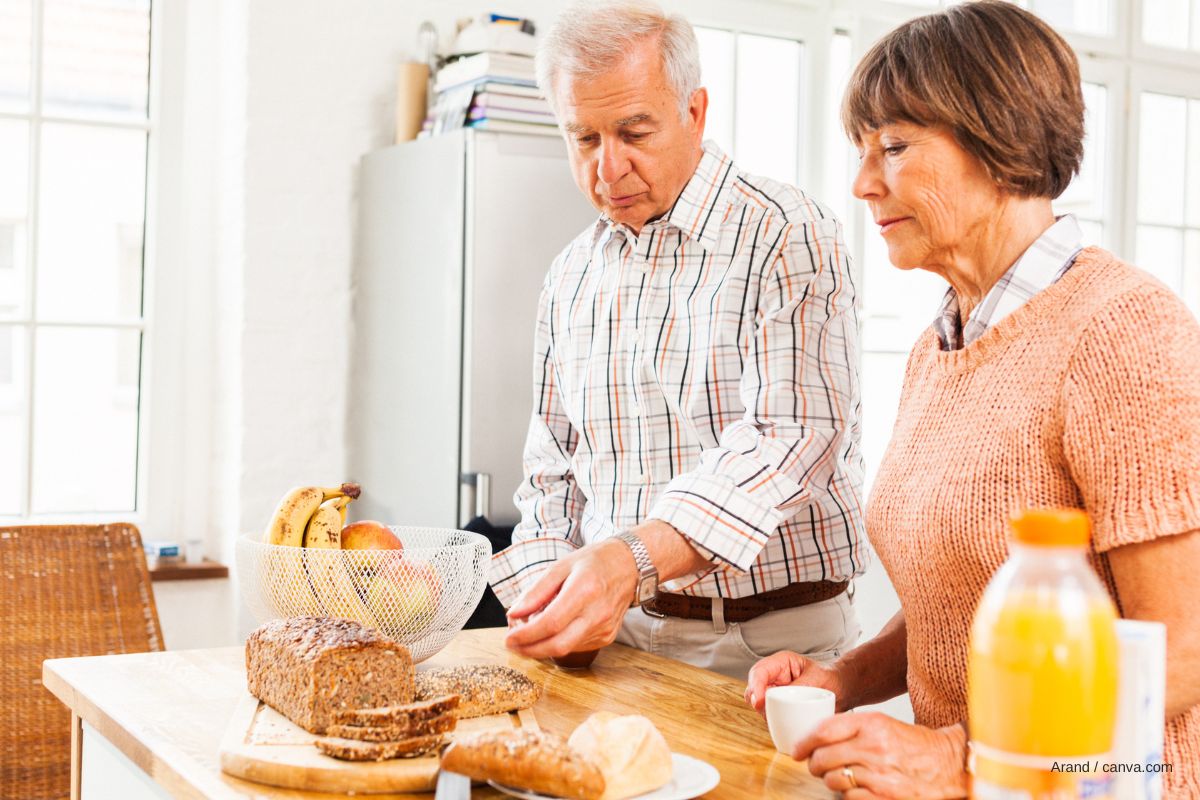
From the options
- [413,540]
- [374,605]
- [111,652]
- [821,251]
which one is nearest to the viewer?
[374,605]

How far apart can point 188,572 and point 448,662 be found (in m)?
1.74

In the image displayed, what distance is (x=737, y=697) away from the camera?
4.81 ft

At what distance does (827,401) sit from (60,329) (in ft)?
7.40

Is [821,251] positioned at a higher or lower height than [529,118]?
lower

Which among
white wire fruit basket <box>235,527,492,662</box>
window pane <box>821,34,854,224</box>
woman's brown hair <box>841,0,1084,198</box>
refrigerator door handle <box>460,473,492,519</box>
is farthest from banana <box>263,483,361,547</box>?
window pane <box>821,34,854,224</box>

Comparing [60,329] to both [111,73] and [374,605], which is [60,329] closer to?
[111,73]

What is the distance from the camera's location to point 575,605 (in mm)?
1450

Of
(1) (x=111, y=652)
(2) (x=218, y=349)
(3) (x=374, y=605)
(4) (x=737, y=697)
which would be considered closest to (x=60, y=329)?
(2) (x=218, y=349)

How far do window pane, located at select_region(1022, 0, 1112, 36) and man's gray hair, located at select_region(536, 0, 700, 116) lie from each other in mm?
2773

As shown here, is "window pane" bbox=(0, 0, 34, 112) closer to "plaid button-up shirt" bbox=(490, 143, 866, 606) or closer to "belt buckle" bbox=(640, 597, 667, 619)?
"plaid button-up shirt" bbox=(490, 143, 866, 606)

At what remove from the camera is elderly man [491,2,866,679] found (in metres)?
1.79

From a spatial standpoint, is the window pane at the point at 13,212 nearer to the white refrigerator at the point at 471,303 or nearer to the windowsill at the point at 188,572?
the windowsill at the point at 188,572

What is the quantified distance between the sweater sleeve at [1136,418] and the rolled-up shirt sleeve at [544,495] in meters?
0.96

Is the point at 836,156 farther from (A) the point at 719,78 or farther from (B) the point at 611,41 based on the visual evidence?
(B) the point at 611,41
